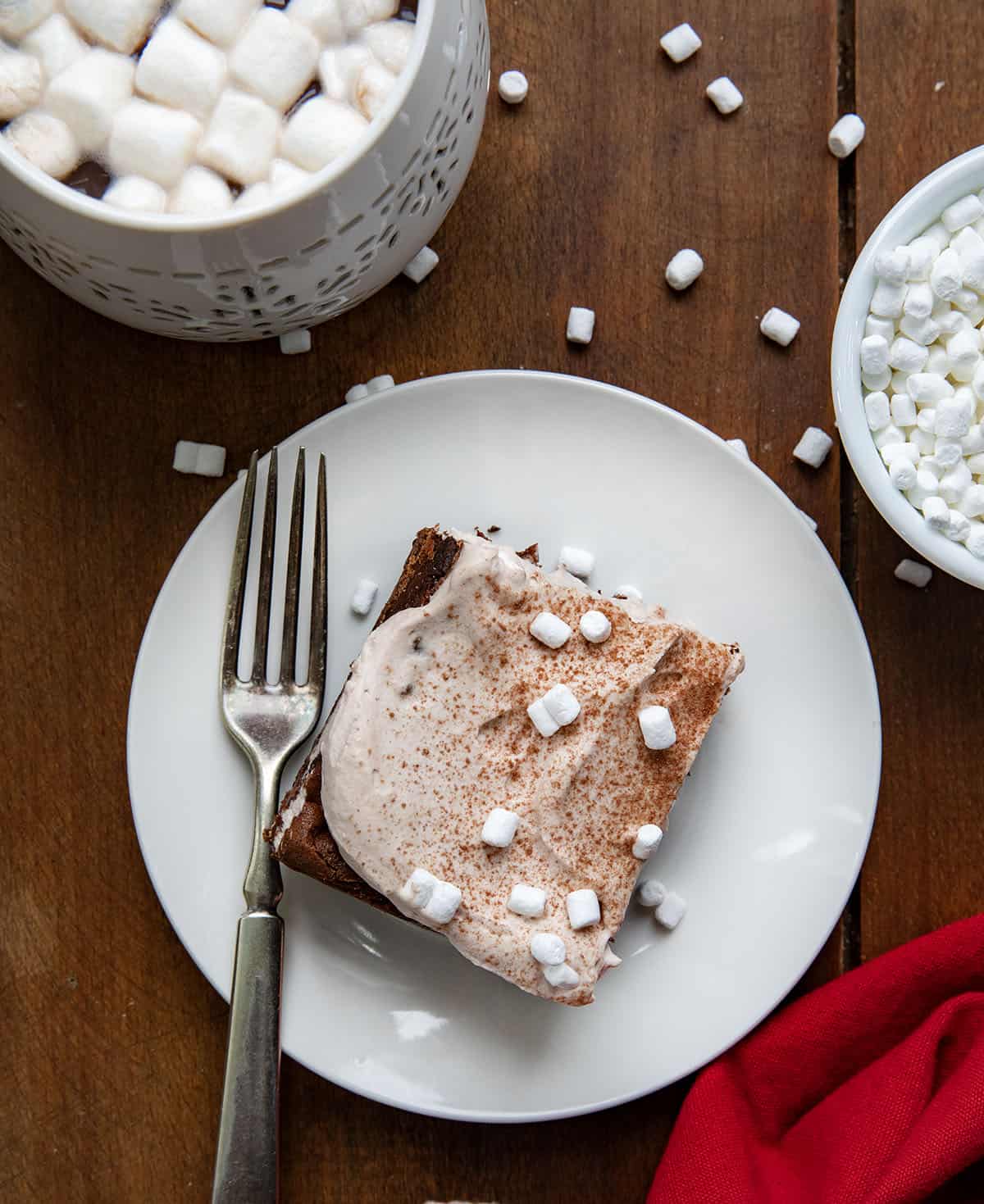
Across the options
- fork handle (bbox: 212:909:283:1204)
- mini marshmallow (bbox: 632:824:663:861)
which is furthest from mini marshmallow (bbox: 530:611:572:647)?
fork handle (bbox: 212:909:283:1204)

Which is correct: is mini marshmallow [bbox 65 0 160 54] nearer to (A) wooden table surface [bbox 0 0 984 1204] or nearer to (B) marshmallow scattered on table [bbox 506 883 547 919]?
(A) wooden table surface [bbox 0 0 984 1204]

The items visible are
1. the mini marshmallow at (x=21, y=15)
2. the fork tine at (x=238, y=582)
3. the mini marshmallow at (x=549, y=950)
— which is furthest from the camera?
the fork tine at (x=238, y=582)

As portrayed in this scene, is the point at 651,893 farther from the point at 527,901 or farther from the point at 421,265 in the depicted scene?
the point at 421,265

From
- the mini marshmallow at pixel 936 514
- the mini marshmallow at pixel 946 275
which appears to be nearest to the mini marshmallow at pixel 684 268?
the mini marshmallow at pixel 946 275

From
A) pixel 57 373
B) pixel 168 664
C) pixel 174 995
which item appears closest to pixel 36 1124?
pixel 174 995

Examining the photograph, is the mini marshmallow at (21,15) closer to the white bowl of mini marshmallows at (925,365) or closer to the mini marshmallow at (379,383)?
the mini marshmallow at (379,383)

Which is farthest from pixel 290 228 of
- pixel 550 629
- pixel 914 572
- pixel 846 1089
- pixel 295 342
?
pixel 846 1089
